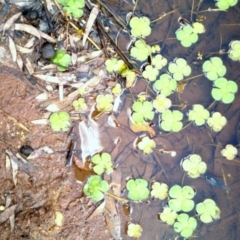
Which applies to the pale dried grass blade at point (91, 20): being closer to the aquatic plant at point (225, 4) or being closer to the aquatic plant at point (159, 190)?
the aquatic plant at point (225, 4)

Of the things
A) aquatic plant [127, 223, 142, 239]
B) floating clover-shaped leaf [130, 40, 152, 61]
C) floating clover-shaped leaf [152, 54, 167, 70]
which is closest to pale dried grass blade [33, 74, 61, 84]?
floating clover-shaped leaf [130, 40, 152, 61]

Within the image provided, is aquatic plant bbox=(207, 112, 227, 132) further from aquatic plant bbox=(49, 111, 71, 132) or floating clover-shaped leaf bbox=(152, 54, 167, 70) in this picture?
aquatic plant bbox=(49, 111, 71, 132)

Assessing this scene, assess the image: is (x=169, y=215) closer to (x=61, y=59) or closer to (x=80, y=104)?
(x=80, y=104)

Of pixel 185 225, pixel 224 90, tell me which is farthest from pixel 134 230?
pixel 224 90

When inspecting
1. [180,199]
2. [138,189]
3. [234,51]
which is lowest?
[180,199]

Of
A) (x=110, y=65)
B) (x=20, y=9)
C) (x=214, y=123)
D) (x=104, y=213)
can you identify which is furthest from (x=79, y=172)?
(x=20, y=9)

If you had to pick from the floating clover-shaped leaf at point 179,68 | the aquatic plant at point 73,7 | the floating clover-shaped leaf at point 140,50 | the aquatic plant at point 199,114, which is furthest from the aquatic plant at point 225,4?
the aquatic plant at point 73,7
